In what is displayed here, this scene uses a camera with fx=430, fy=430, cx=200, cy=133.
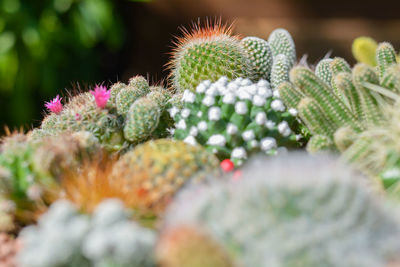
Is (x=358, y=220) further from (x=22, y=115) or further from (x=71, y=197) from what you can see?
(x=22, y=115)

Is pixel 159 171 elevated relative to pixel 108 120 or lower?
lower

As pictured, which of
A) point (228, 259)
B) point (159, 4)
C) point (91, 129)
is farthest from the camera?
point (159, 4)

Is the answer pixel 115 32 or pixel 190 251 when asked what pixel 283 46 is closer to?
pixel 190 251

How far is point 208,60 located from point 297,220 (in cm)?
75

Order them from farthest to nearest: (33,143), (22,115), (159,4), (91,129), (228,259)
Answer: (159,4)
(22,115)
(91,129)
(33,143)
(228,259)

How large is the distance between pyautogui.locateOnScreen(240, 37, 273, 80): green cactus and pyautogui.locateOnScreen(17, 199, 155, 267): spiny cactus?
868mm

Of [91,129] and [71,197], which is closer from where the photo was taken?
[71,197]

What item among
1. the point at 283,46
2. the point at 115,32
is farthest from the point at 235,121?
the point at 115,32

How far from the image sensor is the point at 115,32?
4.14 m

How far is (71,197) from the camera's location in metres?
0.79

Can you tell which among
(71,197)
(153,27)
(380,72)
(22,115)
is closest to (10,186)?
(71,197)

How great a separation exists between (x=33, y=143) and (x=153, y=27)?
388 centimetres

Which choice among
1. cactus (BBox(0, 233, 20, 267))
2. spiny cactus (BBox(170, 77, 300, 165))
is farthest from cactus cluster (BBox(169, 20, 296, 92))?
cactus (BBox(0, 233, 20, 267))

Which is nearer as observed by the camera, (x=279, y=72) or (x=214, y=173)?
(x=214, y=173)
